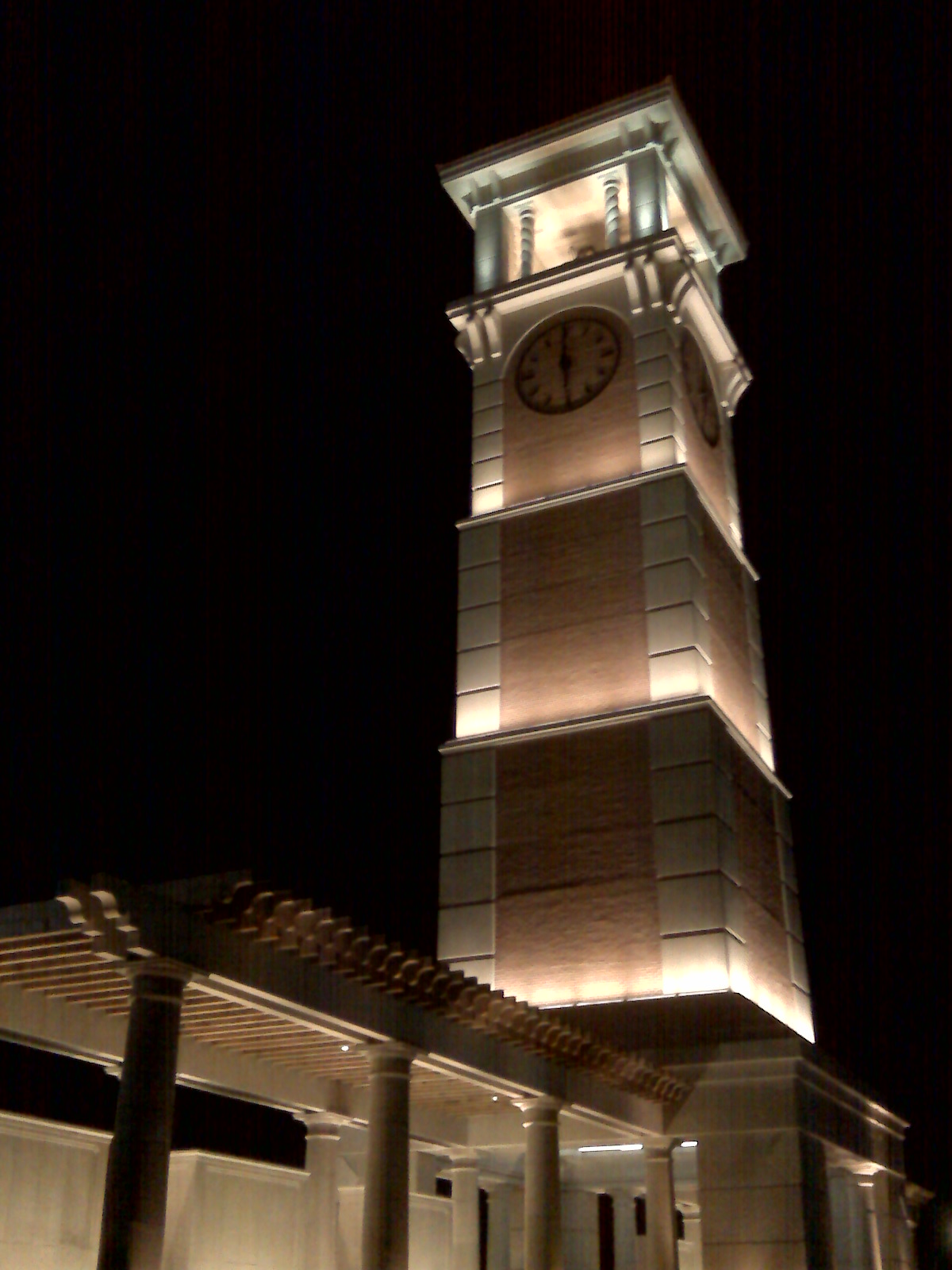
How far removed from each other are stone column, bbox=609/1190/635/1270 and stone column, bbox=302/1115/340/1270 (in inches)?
418

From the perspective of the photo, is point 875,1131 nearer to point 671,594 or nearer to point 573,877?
point 573,877

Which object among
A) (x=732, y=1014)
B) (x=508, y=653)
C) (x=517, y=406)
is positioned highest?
(x=517, y=406)

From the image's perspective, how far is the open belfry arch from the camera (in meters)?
15.3

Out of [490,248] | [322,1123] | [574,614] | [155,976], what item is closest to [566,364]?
[490,248]

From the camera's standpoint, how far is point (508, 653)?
32.0m

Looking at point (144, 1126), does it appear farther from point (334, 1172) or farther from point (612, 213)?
point (612, 213)

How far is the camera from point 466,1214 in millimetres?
24531

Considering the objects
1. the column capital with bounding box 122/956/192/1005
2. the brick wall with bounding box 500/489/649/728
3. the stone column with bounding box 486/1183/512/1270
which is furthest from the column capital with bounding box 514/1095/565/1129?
the brick wall with bounding box 500/489/649/728

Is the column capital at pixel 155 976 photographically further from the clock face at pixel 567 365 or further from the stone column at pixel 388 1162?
the clock face at pixel 567 365

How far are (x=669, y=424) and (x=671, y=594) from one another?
4.40 m

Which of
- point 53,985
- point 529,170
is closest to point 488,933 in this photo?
point 53,985

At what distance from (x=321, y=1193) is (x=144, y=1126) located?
8.64m

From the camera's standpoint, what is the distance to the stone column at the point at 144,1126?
12789mm

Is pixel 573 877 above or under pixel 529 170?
under
